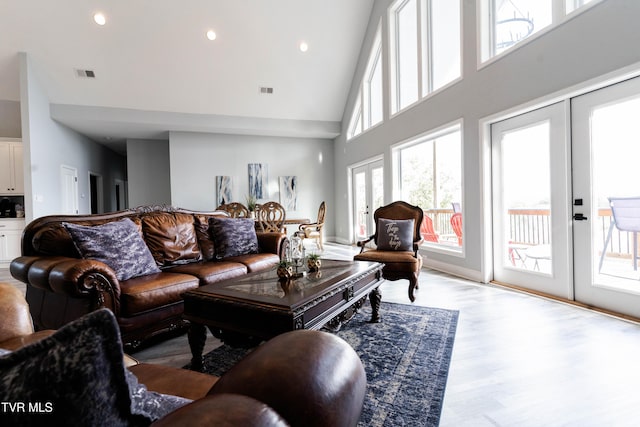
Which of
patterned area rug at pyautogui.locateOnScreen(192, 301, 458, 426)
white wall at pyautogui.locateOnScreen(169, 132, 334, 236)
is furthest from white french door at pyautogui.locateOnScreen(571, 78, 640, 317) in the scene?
white wall at pyautogui.locateOnScreen(169, 132, 334, 236)

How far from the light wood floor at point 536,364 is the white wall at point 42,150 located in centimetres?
523

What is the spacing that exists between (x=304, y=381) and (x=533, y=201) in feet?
12.3

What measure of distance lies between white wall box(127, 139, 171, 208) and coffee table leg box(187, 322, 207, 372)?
7.26 m

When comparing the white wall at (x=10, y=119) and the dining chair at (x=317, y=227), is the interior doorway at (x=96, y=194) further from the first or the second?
the dining chair at (x=317, y=227)

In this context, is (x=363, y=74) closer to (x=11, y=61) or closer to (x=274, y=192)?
(x=274, y=192)

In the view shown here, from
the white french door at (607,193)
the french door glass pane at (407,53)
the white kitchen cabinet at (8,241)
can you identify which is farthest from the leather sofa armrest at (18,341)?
the white kitchen cabinet at (8,241)

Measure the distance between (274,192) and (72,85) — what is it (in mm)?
4642

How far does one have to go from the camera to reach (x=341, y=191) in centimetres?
849

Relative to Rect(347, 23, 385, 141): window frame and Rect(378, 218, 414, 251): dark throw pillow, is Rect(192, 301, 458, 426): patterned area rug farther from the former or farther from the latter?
Rect(347, 23, 385, 141): window frame

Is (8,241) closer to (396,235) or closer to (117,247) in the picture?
(117,247)

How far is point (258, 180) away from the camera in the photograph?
824cm

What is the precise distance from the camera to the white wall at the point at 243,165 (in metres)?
7.72

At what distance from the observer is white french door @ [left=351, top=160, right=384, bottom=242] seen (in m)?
6.87

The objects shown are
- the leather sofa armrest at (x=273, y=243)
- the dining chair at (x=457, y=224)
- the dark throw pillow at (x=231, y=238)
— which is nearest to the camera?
the dark throw pillow at (x=231, y=238)
